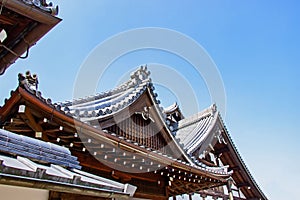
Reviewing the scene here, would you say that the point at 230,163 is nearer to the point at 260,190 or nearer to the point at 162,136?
the point at 260,190

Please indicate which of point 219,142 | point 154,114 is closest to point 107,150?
point 154,114

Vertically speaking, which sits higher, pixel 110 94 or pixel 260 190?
pixel 110 94

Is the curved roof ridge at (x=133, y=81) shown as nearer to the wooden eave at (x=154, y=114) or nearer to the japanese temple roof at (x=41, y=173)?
the wooden eave at (x=154, y=114)

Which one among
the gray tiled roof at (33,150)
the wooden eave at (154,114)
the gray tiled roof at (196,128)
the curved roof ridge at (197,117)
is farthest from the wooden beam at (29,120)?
the curved roof ridge at (197,117)

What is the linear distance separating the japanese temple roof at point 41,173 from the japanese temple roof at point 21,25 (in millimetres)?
1378

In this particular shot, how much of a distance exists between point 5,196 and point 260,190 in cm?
1326

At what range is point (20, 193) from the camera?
2.91m

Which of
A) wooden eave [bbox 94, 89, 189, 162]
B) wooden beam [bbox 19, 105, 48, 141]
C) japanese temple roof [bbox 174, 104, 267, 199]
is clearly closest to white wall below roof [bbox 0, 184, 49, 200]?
wooden beam [bbox 19, 105, 48, 141]

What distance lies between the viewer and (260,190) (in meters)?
13.3

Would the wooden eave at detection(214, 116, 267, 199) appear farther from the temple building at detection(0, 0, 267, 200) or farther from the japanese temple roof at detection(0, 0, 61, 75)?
the japanese temple roof at detection(0, 0, 61, 75)

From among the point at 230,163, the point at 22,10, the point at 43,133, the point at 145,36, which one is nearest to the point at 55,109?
the point at 43,133

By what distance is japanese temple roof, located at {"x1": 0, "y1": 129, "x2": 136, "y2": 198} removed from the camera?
2.29 m

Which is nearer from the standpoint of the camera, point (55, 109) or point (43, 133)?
point (55, 109)

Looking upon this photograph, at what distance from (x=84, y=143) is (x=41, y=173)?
2.63 m
